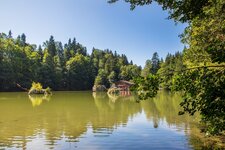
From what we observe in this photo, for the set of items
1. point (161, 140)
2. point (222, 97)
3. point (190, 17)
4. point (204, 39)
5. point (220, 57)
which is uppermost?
point (204, 39)

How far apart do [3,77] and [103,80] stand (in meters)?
35.0

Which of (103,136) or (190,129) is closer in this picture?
(103,136)

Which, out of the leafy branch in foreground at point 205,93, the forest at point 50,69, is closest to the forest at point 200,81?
the leafy branch in foreground at point 205,93

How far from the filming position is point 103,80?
4478 inches

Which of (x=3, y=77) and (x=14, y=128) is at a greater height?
(x=3, y=77)

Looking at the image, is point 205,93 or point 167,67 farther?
point 167,67

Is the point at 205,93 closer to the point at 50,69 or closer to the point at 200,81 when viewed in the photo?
the point at 200,81

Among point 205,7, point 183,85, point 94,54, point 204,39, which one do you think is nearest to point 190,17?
point 205,7

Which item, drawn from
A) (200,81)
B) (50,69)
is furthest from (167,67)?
(50,69)

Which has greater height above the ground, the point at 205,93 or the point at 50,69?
the point at 50,69

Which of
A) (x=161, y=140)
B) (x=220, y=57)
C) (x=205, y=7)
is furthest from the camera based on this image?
(x=161, y=140)

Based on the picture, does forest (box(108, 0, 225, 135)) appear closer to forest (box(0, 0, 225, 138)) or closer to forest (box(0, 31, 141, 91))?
forest (box(0, 0, 225, 138))

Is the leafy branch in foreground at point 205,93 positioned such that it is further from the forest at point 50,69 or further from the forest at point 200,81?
the forest at point 50,69

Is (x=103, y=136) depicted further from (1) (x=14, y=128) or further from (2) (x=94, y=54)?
(2) (x=94, y=54)
